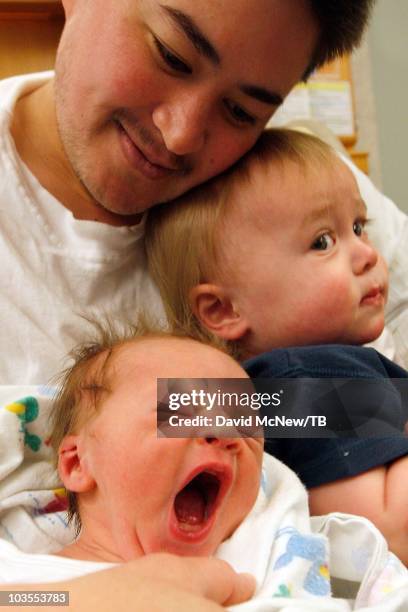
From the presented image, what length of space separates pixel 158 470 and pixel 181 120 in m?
0.50

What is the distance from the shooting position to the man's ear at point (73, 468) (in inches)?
29.0

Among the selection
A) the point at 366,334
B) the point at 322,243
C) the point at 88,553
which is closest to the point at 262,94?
the point at 322,243

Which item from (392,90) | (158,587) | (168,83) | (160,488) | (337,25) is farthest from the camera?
(392,90)

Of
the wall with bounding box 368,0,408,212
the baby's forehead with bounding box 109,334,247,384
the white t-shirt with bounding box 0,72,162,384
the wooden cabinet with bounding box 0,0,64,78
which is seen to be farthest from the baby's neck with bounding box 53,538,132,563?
the wall with bounding box 368,0,408,212

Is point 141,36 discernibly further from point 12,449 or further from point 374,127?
point 374,127

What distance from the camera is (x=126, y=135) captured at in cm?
98

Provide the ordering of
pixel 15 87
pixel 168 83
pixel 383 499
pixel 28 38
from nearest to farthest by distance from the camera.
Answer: pixel 383 499, pixel 168 83, pixel 15 87, pixel 28 38

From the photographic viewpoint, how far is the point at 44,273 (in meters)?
1.02

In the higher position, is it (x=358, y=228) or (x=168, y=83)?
(x=168, y=83)

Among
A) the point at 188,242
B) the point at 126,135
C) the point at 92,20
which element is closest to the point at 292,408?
the point at 188,242

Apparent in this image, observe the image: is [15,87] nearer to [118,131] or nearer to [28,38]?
[118,131]

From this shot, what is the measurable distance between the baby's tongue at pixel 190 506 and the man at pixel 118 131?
341 mm

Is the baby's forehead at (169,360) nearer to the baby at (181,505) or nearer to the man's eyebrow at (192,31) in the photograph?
the baby at (181,505)

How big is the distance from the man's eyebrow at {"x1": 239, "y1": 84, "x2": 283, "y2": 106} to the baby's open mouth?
0.55 meters
